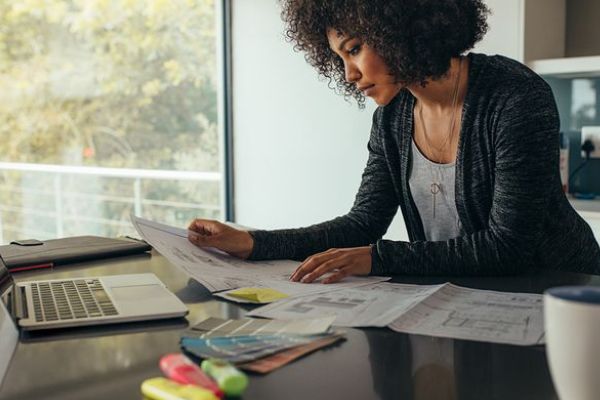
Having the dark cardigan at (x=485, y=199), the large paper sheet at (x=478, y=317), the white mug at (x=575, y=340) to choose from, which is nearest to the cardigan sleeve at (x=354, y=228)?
the dark cardigan at (x=485, y=199)

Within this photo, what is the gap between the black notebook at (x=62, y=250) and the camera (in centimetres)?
130

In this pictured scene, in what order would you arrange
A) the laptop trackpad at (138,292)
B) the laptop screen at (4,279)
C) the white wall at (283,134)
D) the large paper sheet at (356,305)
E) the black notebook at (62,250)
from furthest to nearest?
the white wall at (283,134) → the black notebook at (62,250) → the laptop screen at (4,279) → the laptop trackpad at (138,292) → the large paper sheet at (356,305)

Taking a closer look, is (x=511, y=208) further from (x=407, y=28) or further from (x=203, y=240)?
(x=203, y=240)

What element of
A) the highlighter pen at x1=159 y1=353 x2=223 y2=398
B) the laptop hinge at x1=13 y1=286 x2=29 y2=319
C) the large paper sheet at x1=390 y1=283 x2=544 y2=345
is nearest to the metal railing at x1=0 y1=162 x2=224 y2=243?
the laptop hinge at x1=13 y1=286 x2=29 y2=319

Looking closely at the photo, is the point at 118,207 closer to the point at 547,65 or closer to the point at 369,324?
the point at 547,65

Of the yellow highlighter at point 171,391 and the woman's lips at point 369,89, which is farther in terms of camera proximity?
the woman's lips at point 369,89

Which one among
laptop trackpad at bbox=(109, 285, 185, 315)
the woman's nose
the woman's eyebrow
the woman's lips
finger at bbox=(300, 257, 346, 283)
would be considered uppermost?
the woman's eyebrow

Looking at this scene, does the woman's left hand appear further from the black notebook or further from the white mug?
the white mug

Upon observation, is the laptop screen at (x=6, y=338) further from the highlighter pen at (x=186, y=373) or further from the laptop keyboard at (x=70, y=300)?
the highlighter pen at (x=186, y=373)

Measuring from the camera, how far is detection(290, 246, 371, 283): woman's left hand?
3.75ft

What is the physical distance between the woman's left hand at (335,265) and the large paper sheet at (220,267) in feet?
0.05

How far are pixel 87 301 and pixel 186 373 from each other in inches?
15.4

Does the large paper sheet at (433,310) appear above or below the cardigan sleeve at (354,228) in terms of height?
below

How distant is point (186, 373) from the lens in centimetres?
65
